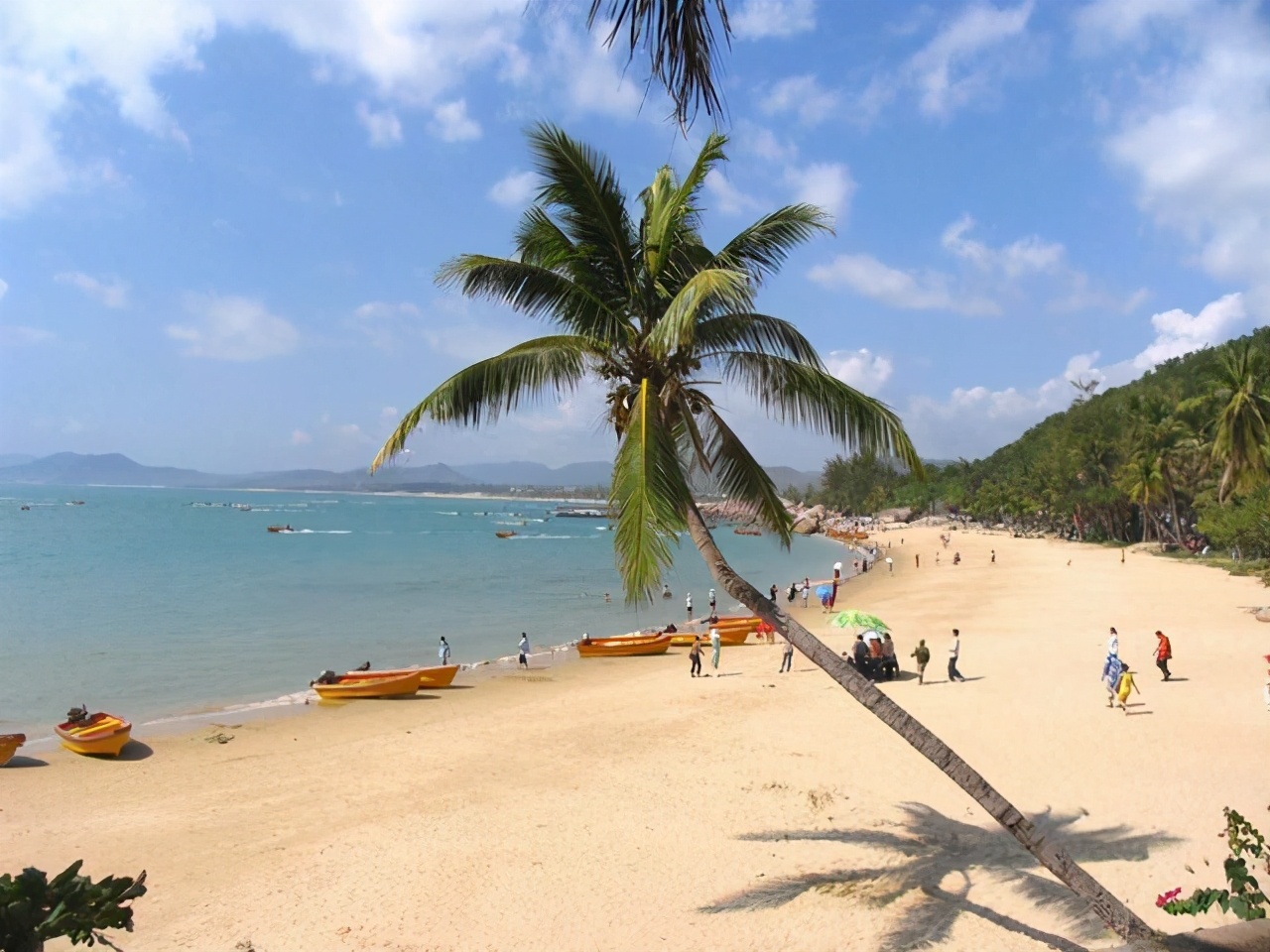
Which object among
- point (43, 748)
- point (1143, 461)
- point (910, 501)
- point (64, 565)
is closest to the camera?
point (43, 748)

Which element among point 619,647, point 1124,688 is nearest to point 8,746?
point 619,647

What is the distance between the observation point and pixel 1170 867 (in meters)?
7.33

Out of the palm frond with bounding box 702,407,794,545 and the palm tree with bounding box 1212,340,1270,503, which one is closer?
the palm frond with bounding box 702,407,794,545

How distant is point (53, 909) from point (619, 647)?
21005 mm

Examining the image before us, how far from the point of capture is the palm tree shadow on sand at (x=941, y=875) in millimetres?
6555

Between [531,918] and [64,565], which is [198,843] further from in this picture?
[64,565]

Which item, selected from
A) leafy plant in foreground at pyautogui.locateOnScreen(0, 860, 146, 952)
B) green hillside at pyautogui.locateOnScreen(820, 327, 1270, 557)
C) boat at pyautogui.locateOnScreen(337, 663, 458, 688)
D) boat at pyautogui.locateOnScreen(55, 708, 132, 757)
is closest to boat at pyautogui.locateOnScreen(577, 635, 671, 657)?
boat at pyautogui.locateOnScreen(337, 663, 458, 688)

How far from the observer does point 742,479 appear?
7.13m

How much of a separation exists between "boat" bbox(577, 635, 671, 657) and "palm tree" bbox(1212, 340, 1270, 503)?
71.7 ft

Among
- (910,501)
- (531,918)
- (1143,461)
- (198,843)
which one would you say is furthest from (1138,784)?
(910,501)

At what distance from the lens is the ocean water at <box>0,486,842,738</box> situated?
2117cm

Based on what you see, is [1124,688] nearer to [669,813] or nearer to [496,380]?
[669,813]

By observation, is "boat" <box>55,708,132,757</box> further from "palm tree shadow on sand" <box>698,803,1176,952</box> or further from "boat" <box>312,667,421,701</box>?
"palm tree shadow on sand" <box>698,803,1176,952</box>

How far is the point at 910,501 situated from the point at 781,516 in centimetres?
11132
